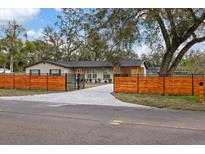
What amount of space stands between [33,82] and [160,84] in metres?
11.3

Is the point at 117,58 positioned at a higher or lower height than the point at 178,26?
lower

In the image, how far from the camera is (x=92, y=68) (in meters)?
43.0

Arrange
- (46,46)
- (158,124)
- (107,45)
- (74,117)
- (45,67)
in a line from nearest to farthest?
(158,124) < (74,117) < (107,45) < (45,67) < (46,46)

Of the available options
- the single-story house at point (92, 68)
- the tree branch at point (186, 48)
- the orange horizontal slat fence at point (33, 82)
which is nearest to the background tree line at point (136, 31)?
the tree branch at point (186, 48)

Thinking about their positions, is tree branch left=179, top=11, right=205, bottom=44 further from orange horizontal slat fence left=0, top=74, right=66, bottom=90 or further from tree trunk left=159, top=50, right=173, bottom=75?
Result: orange horizontal slat fence left=0, top=74, right=66, bottom=90

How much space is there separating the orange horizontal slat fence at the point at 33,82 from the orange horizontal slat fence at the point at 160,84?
5353 millimetres

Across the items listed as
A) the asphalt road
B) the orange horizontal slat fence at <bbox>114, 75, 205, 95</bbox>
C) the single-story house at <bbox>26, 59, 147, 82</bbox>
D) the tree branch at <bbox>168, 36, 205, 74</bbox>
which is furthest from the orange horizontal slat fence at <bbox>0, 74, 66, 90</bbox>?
the asphalt road

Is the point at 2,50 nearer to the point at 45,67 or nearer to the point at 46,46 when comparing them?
the point at 46,46

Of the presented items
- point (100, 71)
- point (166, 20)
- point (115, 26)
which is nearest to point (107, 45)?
point (115, 26)

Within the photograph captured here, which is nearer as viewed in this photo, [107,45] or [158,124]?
[158,124]

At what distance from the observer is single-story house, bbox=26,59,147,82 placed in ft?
136

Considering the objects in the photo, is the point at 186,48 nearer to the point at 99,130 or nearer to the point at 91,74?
the point at 99,130

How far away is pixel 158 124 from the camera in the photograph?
28.6ft

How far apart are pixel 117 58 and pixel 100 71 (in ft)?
68.7
